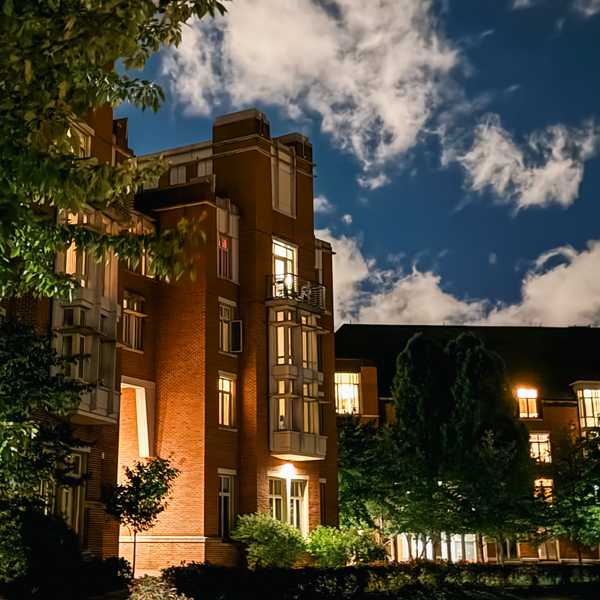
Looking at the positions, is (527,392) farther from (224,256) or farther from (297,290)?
(224,256)

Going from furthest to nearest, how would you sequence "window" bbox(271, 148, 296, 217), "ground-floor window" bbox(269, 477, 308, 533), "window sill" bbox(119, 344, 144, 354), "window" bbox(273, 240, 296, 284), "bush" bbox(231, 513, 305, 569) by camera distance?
"window" bbox(271, 148, 296, 217)
"window" bbox(273, 240, 296, 284)
"ground-floor window" bbox(269, 477, 308, 533)
"window sill" bbox(119, 344, 144, 354)
"bush" bbox(231, 513, 305, 569)

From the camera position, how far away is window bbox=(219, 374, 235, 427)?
123 feet

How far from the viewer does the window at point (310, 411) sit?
39.8 m

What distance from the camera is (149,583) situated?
72.9ft

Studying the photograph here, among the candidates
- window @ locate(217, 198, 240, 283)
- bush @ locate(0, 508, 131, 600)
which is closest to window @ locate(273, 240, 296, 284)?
window @ locate(217, 198, 240, 283)

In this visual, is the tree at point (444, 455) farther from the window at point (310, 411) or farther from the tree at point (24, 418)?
the tree at point (24, 418)

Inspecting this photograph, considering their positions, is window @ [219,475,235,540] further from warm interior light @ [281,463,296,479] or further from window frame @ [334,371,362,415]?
window frame @ [334,371,362,415]

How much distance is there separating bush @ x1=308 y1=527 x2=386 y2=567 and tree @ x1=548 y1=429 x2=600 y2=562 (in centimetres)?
966

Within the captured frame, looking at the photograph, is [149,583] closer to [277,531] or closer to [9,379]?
[9,379]

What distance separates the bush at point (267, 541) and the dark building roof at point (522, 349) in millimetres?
24677

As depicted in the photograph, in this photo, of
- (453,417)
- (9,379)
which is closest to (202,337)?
(453,417)

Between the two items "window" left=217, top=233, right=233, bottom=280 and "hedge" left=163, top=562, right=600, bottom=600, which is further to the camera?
"window" left=217, top=233, right=233, bottom=280

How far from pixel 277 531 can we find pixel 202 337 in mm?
7214

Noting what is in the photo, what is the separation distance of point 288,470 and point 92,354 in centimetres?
1248
